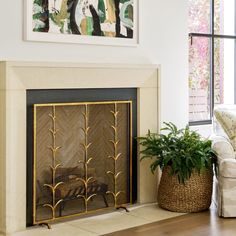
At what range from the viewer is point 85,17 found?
400 centimetres

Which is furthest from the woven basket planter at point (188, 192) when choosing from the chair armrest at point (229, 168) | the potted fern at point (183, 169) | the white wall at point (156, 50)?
the white wall at point (156, 50)

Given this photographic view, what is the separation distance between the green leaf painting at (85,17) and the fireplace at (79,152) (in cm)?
47

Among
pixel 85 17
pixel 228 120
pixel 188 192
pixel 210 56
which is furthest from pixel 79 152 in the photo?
pixel 210 56

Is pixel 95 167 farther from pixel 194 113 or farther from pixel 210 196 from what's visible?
pixel 194 113

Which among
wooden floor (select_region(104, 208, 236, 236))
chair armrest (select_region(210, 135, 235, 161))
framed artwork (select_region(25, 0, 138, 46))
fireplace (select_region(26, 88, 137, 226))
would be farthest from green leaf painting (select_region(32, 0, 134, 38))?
wooden floor (select_region(104, 208, 236, 236))

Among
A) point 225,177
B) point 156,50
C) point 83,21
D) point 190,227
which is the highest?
point 83,21

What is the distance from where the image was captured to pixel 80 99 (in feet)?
13.2

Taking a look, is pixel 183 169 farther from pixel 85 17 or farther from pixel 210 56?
pixel 210 56

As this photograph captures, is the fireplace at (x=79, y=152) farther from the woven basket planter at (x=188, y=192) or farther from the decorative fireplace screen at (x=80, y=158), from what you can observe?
the woven basket planter at (x=188, y=192)

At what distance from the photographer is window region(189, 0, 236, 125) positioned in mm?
5379

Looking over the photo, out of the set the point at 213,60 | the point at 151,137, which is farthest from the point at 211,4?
the point at 151,137

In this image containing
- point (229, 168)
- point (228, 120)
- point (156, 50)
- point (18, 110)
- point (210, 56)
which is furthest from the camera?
point (210, 56)

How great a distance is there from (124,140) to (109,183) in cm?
39

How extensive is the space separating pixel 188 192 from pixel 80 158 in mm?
927
